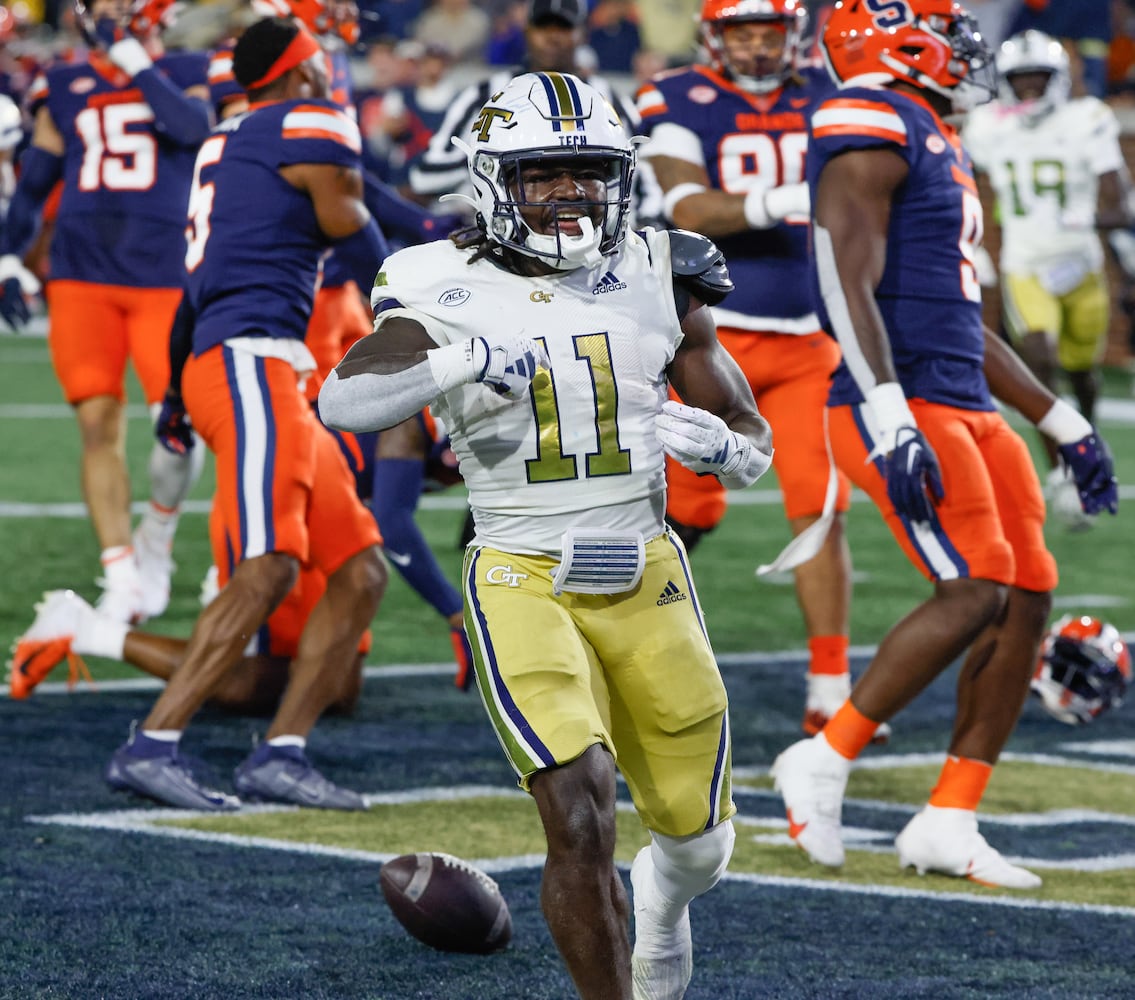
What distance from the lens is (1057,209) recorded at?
11539 mm

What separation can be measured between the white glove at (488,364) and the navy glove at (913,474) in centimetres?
140

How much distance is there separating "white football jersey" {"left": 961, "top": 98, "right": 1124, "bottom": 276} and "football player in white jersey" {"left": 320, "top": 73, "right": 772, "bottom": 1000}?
8.28 meters

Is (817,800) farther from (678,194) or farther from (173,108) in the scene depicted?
(173,108)

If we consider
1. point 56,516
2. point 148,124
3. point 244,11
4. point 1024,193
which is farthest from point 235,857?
point 1024,193

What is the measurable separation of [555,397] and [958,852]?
1642 mm

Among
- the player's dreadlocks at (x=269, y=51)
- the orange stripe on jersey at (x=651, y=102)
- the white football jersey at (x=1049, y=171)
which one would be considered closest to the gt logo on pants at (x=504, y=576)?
the player's dreadlocks at (x=269, y=51)

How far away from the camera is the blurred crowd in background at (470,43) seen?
17391 millimetres

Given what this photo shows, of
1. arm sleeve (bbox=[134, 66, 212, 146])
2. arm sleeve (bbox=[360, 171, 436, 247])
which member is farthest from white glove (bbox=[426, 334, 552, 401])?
arm sleeve (bbox=[134, 66, 212, 146])

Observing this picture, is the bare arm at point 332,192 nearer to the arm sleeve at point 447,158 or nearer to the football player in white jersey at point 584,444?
the football player in white jersey at point 584,444

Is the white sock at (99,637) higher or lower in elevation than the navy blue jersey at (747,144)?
lower

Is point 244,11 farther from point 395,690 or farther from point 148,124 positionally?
point 395,690

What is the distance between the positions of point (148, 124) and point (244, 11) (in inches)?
26.6

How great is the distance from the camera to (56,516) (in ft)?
31.7

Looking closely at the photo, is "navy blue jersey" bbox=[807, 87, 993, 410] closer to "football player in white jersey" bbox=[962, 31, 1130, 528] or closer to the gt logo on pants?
the gt logo on pants
